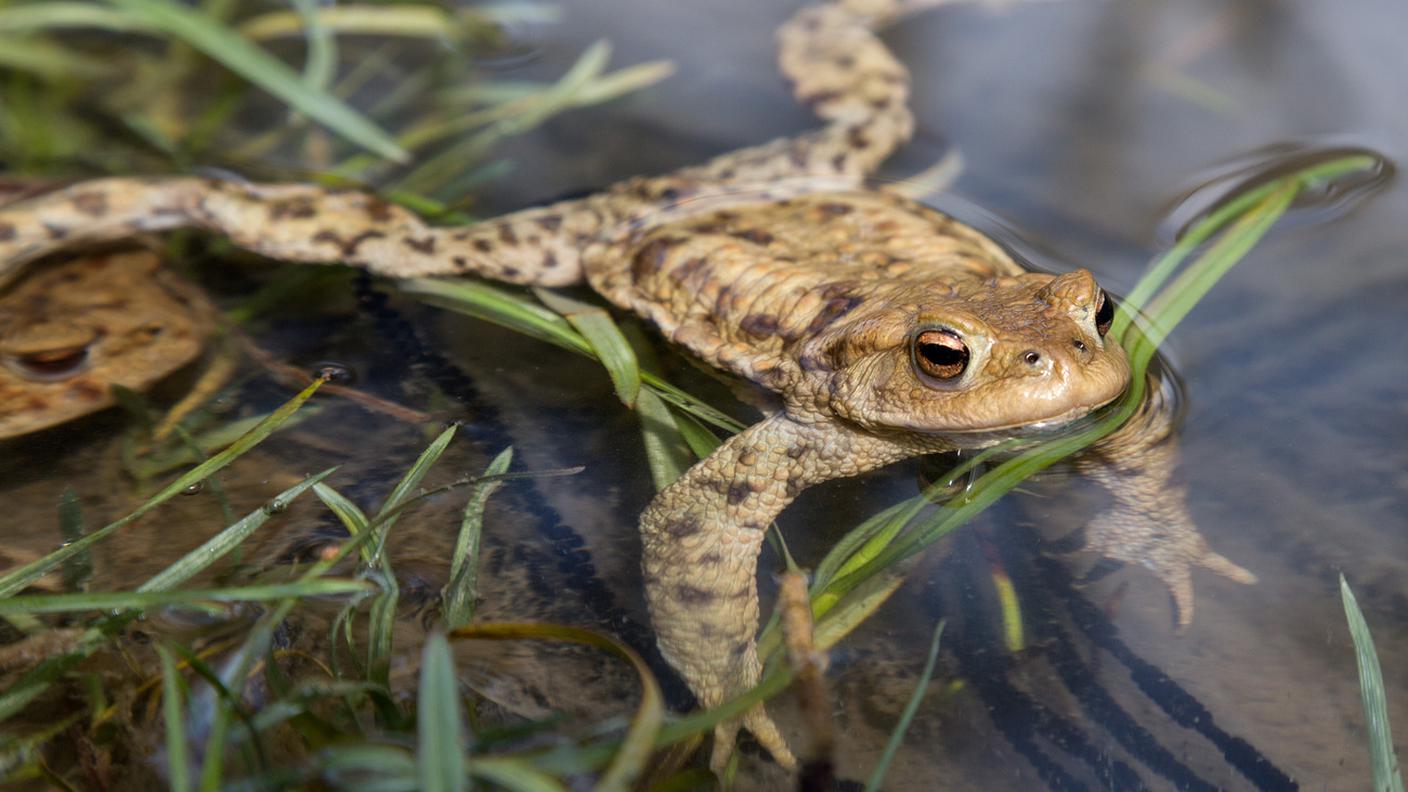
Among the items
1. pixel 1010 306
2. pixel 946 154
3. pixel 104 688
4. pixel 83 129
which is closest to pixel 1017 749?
pixel 1010 306

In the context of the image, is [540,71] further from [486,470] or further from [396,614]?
[396,614]

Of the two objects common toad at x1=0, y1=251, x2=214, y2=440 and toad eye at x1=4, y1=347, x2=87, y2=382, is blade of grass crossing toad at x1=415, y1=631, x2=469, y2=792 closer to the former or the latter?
common toad at x1=0, y1=251, x2=214, y2=440

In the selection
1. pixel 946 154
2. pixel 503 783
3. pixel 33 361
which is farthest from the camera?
pixel 946 154

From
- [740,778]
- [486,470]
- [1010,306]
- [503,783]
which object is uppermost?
[1010,306]

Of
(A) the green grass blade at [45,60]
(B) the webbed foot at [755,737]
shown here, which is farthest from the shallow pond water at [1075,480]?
(A) the green grass blade at [45,60]

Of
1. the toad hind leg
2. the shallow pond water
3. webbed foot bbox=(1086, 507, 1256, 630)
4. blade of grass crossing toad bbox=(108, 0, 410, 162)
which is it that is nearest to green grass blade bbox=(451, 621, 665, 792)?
the shallow pond water

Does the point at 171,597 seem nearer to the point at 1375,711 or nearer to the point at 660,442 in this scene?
the point at 660,442

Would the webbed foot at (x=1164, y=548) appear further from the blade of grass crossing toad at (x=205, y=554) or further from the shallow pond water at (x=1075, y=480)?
the blade of grass crossing toad at (x=205, y=554)
